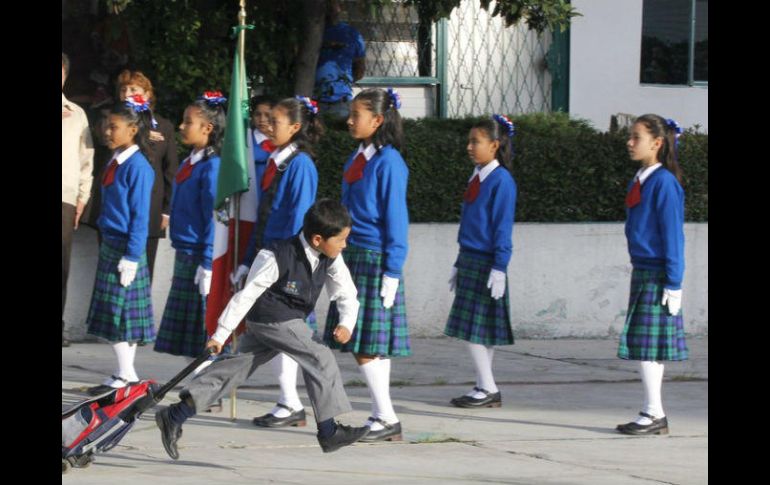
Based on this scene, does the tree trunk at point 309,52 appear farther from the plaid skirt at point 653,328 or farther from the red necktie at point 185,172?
the plaid skirt at point 653,328

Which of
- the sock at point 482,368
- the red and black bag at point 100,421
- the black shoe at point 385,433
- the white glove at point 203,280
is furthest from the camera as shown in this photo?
the sock at point 482,368

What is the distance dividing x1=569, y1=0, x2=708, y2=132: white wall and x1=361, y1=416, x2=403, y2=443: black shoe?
682 cm

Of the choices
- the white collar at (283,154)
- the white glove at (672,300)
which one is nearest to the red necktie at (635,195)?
the white glove at (672,300)

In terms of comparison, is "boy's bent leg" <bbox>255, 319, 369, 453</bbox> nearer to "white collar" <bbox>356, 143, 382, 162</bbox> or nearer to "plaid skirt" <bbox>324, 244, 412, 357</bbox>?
"plaid skirt" <bbox>324, 244, 412, 357</bbox>

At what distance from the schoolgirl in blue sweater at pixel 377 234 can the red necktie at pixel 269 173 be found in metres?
0.40

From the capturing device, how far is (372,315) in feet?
23.9

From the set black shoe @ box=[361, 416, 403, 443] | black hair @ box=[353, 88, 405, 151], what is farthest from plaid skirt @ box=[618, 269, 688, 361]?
black hair @ box=[353, 88, 405, 151]

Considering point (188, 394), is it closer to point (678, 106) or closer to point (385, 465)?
point (385, 465)

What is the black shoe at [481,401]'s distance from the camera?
8.06 m

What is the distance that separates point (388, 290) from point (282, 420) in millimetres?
833

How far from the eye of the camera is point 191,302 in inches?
310
